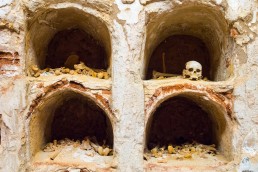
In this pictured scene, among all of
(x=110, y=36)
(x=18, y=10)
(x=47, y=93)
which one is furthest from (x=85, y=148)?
(x=18, y=10)

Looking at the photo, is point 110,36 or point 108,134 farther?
point 108,134

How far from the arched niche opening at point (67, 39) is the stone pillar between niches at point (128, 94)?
0.18 m

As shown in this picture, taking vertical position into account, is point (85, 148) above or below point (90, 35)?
below

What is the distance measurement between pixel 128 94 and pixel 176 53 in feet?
2.58

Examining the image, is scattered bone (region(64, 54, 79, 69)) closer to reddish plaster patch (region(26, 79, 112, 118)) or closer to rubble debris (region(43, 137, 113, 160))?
reddish plaster patch (region(26, 79, 112, 118))

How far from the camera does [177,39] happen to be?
257 centimetres

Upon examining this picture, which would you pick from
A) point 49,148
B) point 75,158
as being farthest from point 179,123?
point 49,148

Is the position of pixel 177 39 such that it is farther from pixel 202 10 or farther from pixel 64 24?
pixel 64 24

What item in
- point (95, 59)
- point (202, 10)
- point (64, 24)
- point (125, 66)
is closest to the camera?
point (125, 66)

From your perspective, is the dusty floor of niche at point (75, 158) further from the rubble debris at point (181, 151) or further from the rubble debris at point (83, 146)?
the rubble debris at point (181, 151)

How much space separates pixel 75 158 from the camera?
2.06 m

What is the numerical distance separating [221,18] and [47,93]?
124 cm

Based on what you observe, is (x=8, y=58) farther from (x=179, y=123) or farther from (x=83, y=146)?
(x=179, y=123)

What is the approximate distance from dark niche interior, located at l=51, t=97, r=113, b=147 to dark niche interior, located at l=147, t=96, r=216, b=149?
1.36 ft
